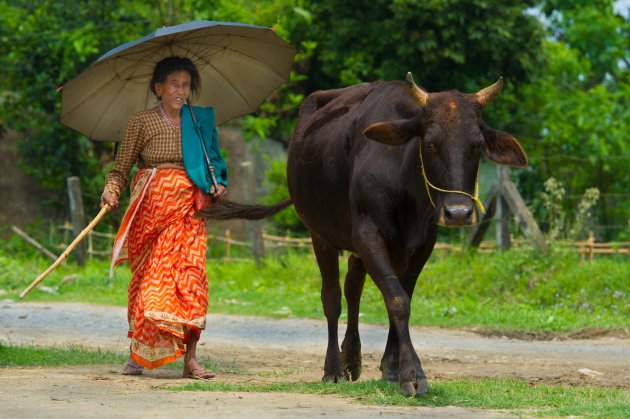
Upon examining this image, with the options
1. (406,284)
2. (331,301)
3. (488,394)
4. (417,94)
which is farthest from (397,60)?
(488,394)

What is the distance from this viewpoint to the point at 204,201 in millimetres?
7562

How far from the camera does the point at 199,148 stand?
7570 mm

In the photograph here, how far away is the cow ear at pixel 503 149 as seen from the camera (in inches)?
253

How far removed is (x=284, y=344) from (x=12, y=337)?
2.40 meters

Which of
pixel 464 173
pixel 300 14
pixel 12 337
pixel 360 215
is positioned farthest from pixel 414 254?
pixel 300 14

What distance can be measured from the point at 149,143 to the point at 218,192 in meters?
0.55

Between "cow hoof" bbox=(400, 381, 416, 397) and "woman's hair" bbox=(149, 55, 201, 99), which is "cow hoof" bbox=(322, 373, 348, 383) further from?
"woman's hair" bbox=(149, 55, 201, 99)

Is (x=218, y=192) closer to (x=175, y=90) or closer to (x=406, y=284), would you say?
(x=175, y=90)

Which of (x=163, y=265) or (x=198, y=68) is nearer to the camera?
(x=163, y=265)

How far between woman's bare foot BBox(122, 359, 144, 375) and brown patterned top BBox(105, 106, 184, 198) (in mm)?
1097

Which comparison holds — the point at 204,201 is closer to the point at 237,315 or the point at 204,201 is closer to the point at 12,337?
the point at 12,337

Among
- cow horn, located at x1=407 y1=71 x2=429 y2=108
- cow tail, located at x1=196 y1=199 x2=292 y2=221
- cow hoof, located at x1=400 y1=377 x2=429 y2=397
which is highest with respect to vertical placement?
cow horn, located at x1=407 y1=71 x2=429 y2=108

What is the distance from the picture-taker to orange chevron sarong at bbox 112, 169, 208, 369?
24.0 ft

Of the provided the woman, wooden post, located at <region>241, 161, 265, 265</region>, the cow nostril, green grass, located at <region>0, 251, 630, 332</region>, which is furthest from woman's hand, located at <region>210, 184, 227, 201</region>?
wooden post, located at <region>241, 161, 265, 265</region>
